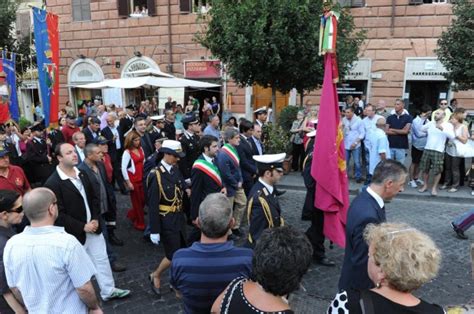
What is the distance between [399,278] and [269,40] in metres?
9.08

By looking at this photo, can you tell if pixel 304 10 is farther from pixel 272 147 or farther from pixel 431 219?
pixel 431 219

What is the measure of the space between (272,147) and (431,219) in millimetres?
4510

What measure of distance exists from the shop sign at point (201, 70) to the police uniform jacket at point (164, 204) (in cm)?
1426

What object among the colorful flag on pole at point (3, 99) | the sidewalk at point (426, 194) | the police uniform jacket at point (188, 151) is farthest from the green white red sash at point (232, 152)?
the colorful flag on pole at point (3, 99)

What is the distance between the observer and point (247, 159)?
7.09 meters

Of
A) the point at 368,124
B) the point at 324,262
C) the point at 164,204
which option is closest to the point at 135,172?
the point at 164,204

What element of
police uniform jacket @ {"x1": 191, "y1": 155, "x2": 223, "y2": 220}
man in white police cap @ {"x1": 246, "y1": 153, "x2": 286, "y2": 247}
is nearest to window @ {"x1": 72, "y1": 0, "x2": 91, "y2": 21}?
police uniform jacket @ {"x1": 191, "y1": 155, "x2": 223, "y2": 220}

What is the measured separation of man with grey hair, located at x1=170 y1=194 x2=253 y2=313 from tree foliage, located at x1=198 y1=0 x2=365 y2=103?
821cm

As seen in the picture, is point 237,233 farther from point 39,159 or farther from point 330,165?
point 39,159

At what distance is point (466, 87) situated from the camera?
11.2 metres

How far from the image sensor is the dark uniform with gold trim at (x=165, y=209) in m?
4.59

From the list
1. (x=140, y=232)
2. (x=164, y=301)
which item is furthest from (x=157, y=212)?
(x=140, y=232)

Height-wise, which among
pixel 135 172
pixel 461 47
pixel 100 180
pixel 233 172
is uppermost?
pixel 461 47

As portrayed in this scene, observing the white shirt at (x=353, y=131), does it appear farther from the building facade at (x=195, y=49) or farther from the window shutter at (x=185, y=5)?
the window shutter at (x=185, y=5)
